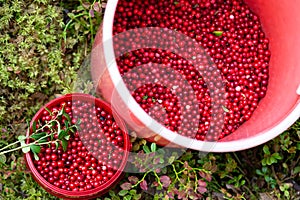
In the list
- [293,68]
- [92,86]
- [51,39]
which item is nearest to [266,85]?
[293,68]

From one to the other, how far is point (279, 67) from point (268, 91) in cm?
13

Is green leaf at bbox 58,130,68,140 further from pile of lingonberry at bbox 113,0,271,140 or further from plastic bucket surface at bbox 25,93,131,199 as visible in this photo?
pile of lingonberry at bbox 113,0,271,140

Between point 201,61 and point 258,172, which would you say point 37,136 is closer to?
point 201,61

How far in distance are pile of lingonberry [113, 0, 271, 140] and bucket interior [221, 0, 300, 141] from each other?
0.05 m

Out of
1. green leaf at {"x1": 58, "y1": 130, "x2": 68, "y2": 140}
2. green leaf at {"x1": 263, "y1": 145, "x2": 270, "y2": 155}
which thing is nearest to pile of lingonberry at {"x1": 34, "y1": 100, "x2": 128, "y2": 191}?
green leaf at {"x1": 58, "y1": 130, "x2": 68, "y2": 140}

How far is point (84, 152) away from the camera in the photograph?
2.18m

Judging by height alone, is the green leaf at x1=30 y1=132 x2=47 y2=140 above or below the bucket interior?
below

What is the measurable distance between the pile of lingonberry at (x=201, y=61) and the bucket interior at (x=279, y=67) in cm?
5

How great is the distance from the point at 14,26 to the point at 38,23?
124 millimetres

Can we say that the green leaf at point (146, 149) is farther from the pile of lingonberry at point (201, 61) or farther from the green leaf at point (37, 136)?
the green leaf at point (37, 136)

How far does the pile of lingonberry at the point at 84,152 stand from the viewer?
213 centimetres

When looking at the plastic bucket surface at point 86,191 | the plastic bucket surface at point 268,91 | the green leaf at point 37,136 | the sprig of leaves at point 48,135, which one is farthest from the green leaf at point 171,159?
the green leaf at point 37,136

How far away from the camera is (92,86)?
230 cm

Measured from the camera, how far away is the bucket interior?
203cm
